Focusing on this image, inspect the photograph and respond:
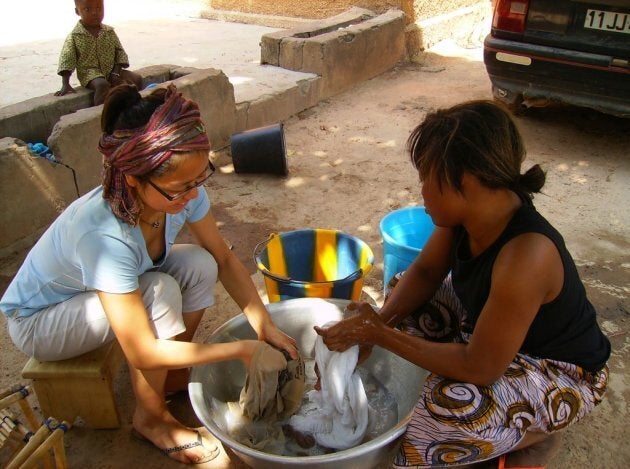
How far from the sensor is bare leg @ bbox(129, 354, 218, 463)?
1926 millimetres

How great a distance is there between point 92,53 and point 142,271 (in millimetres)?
2703

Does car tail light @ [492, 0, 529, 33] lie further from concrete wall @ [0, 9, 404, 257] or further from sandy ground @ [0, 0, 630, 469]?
concrete wall @ [0, 9, 404, 257]

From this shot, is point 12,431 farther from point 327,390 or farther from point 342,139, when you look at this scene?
point 342,139

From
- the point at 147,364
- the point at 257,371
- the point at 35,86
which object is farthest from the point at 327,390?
the point at 35,86

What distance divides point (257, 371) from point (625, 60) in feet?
11.0

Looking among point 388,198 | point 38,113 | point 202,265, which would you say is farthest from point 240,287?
point 38,113

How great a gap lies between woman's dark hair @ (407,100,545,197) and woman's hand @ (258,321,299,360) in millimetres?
752

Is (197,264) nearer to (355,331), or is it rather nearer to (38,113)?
(355,331)

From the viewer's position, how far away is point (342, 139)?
4711 mm

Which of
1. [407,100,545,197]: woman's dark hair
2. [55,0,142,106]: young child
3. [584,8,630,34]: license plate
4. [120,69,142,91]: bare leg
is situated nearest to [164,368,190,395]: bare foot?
[407,100,545,197]: woman's dark hair

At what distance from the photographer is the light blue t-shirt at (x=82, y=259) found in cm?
163

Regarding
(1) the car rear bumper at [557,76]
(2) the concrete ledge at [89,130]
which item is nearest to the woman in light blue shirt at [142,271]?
(2) the concrete ledge at [89,130]

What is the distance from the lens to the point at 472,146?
1467mm

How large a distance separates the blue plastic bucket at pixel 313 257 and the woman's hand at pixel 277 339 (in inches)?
16.9
